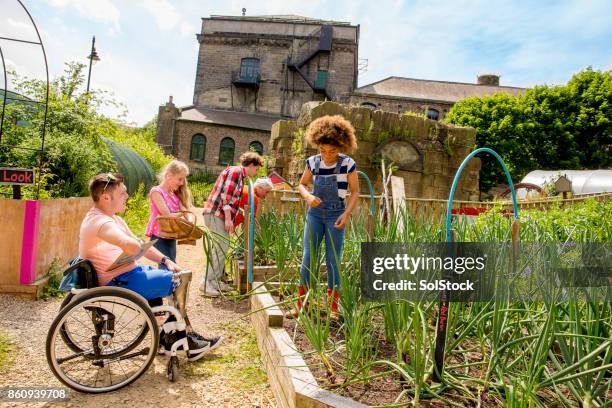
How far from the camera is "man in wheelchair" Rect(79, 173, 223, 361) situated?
93.4 inches

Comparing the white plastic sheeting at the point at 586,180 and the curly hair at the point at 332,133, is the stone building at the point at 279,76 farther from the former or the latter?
the curly hair at the point at 332,133

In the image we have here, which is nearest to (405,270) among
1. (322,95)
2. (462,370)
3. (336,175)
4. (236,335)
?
(462,370)

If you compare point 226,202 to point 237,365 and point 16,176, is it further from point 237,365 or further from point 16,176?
point 16,176

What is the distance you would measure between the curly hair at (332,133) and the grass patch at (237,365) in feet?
5.39

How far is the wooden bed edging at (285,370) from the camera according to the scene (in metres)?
1.82

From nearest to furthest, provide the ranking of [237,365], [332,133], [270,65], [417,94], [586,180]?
[237,365] → [332,133] → [586,180] → [270,65] → [417,94]

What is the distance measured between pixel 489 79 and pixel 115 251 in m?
37.6

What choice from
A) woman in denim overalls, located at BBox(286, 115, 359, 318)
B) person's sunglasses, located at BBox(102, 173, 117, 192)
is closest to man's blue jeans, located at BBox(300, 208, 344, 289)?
woman in denim overalls, located at BBox(286, 115, 359, 318)

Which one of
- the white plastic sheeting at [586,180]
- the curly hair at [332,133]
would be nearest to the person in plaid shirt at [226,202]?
the curly hair at [332,133]

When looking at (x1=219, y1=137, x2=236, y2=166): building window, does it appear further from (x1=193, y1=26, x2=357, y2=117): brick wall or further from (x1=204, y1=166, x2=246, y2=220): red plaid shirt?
(x1=204, y1=166, x2=246, y2=220): red plaid shirt

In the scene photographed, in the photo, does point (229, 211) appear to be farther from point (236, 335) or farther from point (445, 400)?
point (445, 400)

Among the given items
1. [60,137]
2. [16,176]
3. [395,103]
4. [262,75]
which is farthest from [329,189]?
[262,75]

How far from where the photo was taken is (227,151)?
87.4 feet

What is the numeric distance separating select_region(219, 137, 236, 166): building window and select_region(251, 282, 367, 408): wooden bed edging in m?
24.2
